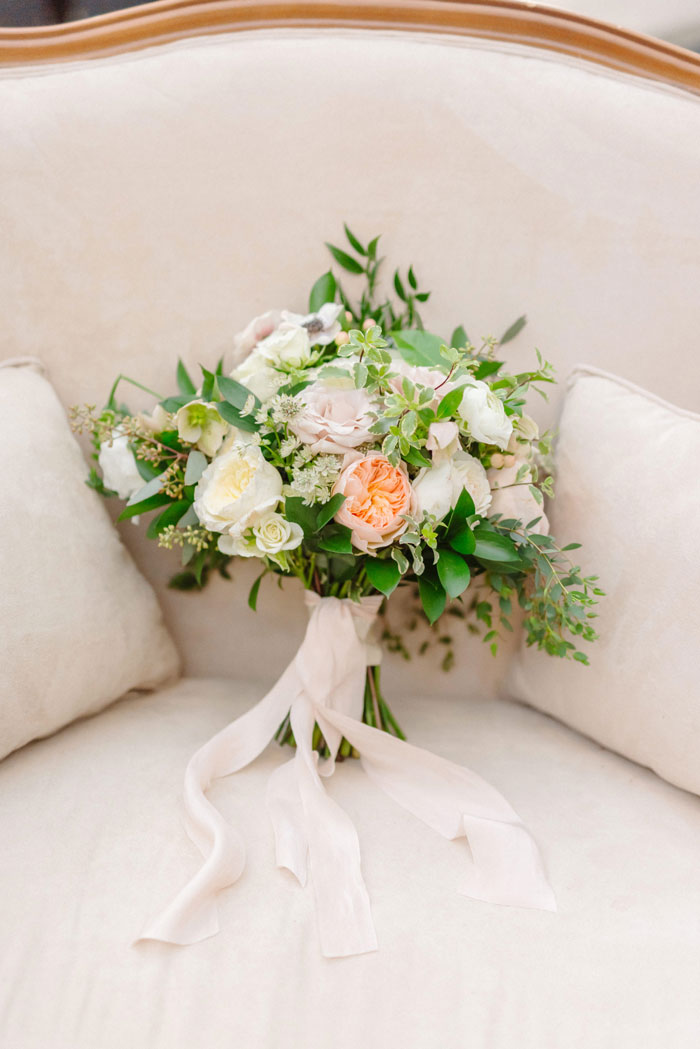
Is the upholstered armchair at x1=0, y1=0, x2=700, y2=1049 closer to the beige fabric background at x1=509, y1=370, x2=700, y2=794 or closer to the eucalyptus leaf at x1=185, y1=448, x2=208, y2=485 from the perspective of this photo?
the beige fabric background at x1=509, y1=370, x2=700, y2=794

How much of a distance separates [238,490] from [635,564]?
47 cm

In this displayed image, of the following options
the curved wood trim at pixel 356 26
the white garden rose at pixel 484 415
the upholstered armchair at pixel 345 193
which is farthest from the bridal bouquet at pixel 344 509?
the curved wood trim at pixel 356 26

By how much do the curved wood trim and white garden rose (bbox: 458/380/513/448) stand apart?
647 mm

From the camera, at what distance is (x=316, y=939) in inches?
26.5

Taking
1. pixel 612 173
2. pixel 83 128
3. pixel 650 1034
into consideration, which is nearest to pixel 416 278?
pixel 612 173

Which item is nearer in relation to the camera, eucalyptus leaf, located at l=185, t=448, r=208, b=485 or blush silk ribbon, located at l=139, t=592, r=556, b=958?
blush silk ribbon, located at l=139, t=592, r=556, b=958

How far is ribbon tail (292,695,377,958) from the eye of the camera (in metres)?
0.67

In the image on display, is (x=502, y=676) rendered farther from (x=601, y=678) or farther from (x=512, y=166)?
(x=512, y=166)

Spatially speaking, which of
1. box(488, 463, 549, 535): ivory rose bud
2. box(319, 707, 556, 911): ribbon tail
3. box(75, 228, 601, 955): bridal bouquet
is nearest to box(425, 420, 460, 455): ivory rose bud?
box(75, 228, 601, 955): bridal bouquet

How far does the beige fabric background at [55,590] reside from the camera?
0.83m

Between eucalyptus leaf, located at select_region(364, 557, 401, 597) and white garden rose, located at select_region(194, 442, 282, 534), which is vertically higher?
white garden rose, located at select_region(194, 442, 282, 534)

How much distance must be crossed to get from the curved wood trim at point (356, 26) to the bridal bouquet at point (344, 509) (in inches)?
18.3

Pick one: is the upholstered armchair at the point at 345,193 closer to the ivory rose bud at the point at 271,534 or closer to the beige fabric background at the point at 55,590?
the beige fabric background at the point at 55,590

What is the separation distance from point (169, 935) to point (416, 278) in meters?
0.89
